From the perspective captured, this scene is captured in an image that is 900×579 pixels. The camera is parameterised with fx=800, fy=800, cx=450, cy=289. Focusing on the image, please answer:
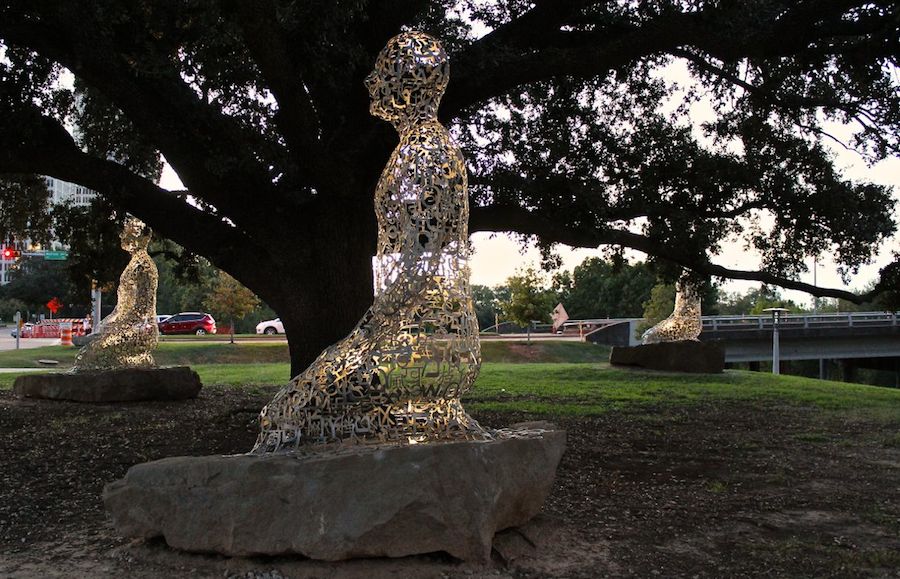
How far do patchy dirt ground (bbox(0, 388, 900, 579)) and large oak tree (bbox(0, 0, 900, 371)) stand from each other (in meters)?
2.34

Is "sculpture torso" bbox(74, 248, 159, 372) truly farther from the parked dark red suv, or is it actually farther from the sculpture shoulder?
the parked dark red suv

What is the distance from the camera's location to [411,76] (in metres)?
5.90

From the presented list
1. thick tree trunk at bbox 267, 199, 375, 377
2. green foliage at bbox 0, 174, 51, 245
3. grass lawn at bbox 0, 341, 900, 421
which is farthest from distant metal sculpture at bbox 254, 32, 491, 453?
green foliage at bbox 0, 174, 51, 245

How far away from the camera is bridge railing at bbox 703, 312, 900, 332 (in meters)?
37.6

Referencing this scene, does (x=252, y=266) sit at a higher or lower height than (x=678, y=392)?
higher

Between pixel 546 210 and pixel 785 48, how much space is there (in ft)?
10.8

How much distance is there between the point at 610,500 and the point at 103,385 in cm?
838

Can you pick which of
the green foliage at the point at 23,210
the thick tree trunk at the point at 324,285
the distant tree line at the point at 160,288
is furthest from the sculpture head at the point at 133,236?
the thick tree trunk at the point at 324,285

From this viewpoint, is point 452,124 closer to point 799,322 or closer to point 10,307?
point 799,322

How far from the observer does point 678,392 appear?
52.2ft

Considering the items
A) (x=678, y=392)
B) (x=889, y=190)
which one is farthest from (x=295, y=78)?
(x=678, y=392)

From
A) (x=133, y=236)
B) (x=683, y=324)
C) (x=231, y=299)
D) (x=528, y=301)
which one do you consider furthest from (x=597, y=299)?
(x=133, y=236)

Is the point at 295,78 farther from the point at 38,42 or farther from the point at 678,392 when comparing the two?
the point at 678,392

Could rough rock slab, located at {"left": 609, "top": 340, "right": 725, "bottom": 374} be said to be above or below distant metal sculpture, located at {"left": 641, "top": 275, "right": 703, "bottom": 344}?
below
